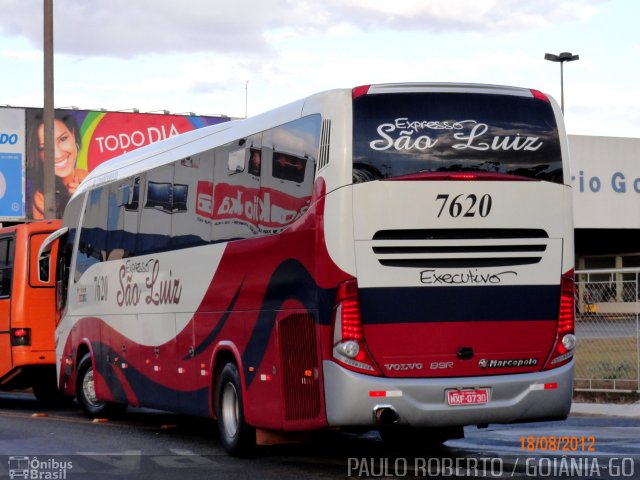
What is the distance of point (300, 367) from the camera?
1150cm

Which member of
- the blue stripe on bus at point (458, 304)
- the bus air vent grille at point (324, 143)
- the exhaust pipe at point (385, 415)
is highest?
the bus air vent grille at point (324, 143)

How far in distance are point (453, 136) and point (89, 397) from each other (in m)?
9.20

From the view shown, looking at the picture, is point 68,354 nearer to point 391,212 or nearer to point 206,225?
point 206,225

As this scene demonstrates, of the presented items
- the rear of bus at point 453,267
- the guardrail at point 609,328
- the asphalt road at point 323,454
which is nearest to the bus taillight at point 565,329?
the rear of bus at point 453,267

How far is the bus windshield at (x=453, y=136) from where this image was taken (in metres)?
11.1

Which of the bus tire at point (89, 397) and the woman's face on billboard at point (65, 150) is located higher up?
the woman's face on billboard at point (65, 150)

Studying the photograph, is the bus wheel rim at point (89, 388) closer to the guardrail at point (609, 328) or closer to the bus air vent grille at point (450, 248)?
the guardrail at point (609, 328)

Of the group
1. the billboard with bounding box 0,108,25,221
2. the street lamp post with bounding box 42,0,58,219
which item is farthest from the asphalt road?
the billboard with bounding box 0,108,25,221

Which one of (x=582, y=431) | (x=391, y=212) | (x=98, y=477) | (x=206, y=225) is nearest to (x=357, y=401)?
(x=391, y=212)

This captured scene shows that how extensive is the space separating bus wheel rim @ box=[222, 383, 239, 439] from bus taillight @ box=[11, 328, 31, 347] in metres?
7.66

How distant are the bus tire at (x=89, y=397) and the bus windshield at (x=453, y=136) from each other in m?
8.51

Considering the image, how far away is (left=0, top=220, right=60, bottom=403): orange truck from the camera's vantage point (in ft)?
65.5

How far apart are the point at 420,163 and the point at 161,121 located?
1736 inches

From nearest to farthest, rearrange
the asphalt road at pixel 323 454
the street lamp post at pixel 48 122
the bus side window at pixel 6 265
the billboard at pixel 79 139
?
the asphalt road at pixel 323 454 < the bus side window at pixel 6 265 < the street lamp post at pixel 48 122 < the billboard at pixel 79 139
